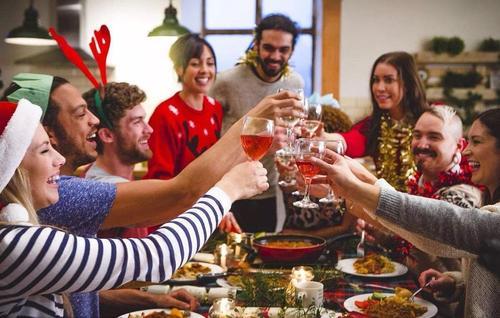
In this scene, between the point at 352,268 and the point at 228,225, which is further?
the point at 228,225

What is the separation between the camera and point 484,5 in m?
5.87

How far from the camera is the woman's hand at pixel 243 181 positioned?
1526mm

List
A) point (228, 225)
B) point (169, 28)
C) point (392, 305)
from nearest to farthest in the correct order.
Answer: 1. point (392, 305)
2. point (228, 225)
3. point (169, 28)

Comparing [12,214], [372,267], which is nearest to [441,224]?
[372,267]

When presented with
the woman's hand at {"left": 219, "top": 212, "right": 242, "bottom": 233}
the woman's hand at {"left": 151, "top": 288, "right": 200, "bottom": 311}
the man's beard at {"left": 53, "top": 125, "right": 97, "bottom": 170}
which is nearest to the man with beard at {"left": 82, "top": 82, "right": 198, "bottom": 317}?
the man's beard at {"left": 53, "top": 125, "right": 97, "bottom": 170}

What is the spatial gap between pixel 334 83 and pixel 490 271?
4400 millimetres

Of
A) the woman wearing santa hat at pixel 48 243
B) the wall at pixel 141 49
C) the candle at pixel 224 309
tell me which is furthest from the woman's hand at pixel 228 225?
the wall at pixel 141 49

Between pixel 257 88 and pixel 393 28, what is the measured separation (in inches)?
95.7

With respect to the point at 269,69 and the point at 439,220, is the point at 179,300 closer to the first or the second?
the point at 439,220

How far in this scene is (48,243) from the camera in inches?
47.3

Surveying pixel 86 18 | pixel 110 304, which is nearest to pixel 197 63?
pixel 110 304

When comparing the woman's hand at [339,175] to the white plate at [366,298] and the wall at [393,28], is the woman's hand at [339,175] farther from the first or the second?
the wall at [393,28]

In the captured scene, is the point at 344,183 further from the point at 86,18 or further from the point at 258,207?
the point at 86,18

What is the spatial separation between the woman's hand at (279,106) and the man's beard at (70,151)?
63 centimetres
